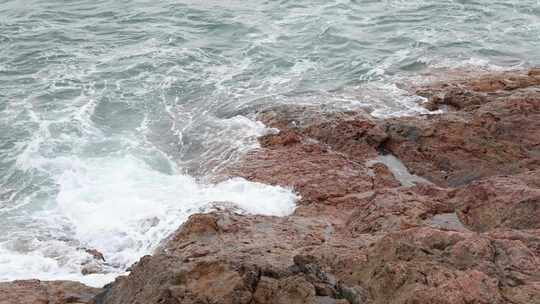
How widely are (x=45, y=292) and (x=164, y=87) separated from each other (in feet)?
52.4

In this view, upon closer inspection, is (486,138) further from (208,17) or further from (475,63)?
(208,17)

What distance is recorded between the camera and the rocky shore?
381 inches

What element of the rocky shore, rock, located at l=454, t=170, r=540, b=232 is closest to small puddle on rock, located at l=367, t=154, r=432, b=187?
the rocky shore

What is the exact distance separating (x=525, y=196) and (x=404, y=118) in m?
8.20

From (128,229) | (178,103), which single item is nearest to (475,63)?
(178,103)

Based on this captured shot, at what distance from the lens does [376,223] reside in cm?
1322

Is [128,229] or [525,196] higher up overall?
[525,196]

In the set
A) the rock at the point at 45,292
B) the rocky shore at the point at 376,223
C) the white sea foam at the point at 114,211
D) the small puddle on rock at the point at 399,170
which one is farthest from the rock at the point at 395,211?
the rock at the point at 45,292

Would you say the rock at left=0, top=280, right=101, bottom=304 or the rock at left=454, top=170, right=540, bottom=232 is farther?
the rock at left=0, top=280, right=101, bottom=304

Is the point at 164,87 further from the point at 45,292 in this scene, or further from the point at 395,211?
the point at 395,211

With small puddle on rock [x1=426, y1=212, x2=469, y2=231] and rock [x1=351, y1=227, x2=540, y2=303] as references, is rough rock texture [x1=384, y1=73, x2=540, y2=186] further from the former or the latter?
rock [x1=351, y1=227, x2=540, y2=303]

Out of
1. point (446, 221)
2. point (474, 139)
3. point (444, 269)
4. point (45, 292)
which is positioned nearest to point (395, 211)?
point (446, 221)

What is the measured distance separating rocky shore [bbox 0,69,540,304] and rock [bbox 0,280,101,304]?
0.13 feet

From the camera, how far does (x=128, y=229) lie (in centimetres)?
1686
